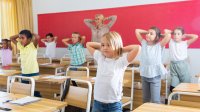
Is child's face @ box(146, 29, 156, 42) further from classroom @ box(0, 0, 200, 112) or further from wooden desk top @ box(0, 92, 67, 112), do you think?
wooden desk top @ box(0, 92, 67, 112)

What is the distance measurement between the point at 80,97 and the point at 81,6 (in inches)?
185

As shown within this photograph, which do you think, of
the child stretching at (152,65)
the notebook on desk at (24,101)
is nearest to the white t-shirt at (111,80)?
the notebook on desk at (24,101)

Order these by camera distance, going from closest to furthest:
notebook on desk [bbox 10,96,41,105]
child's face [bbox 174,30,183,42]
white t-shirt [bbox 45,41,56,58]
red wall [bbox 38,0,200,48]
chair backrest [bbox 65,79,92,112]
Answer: notebook on desk [bbox 10,96,41,105] → chair backrest [bbox 65,79,92,112] → child's face [bbox 174,30,183,42] → red wall [bbox 38,0,200,48] → white t-shirt [bbox 45,41,56,58]

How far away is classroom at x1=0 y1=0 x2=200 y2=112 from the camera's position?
84.1 inches

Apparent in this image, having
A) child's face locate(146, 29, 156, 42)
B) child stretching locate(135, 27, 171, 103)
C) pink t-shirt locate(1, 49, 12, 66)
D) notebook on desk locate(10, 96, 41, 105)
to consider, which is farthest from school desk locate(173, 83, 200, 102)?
pink t-shirt locate(1, 49, 12, 66)

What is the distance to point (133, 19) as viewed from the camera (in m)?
5.95

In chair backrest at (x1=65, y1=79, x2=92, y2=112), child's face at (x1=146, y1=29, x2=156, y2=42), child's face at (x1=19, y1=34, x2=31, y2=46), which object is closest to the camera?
chair backrest at (x1=65, y1=79, x2=92, y2=112)

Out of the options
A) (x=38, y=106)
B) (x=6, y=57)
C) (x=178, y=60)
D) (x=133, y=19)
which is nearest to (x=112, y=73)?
(x=38, y=106)

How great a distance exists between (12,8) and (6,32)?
0.78 metres

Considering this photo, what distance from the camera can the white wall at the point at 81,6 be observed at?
528cm

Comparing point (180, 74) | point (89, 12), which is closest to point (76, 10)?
point (89, 12)

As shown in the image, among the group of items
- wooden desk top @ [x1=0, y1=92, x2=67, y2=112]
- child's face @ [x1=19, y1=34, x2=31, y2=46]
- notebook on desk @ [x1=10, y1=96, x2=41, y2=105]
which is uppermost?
child's face @ [x1=19, y1=34, x2=31, y2=46]

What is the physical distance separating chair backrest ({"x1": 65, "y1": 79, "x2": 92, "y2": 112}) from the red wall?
3530mm

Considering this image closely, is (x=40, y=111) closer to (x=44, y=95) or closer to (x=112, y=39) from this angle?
(x=112, y=39)
